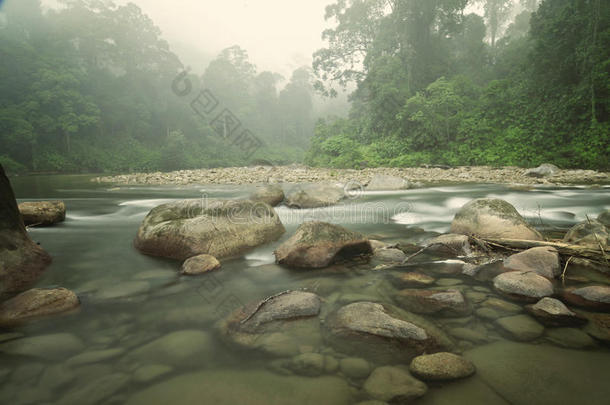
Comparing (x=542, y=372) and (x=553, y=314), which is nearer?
(x=542, y=372)

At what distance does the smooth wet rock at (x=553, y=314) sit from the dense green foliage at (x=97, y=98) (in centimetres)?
3313

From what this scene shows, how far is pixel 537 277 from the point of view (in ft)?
7.78

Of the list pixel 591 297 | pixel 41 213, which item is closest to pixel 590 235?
pixel 591 297

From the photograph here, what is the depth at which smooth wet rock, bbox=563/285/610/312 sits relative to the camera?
2.05 m

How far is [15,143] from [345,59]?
30980 mm

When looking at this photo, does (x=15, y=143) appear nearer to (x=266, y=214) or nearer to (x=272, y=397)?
(x=266, y=214)

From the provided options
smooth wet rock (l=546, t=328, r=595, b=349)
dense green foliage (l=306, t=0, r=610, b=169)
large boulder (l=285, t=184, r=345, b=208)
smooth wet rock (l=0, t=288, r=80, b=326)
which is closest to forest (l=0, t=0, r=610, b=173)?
dense green foliage (l=306, t=0, r=610, b=169)

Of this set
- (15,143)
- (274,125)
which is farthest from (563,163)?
(274,125)

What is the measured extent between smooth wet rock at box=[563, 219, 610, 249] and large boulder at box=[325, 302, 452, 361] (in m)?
2.30

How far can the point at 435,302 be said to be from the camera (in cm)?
220

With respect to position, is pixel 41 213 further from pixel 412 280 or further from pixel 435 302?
pixel 435 302

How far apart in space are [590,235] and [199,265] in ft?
13.6

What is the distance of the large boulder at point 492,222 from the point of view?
338 cm

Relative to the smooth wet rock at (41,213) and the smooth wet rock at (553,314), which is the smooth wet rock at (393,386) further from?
the smooth wet rock at (41,213)
